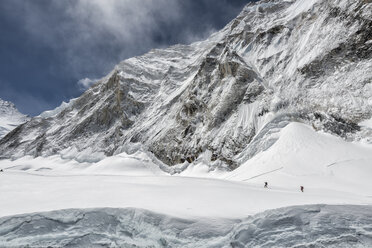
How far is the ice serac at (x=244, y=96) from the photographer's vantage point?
35344mm

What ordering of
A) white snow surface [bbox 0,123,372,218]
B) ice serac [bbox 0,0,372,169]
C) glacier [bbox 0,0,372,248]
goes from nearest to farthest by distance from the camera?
glacier [bbox 0,0,372,248]
white snow surface [bbox 0,123,372,218]
ice serac [bbox 0,0,372,169]

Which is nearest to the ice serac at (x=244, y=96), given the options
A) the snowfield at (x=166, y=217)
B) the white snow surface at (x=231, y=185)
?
the white snow surface at (x=231, y=185)

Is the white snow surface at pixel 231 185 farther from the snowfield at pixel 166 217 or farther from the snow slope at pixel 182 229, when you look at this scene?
the snow slope at pixel 182 229

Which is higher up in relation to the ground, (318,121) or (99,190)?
(318,121)

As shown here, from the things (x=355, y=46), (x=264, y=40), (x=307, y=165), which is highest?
(x=264, y=40)

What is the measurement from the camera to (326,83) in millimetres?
36906

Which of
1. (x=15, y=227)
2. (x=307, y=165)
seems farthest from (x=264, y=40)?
(x=15, y=227)

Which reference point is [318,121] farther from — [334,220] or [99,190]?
[99,190]

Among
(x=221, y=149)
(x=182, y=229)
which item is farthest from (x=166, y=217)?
(x=221, y=149)

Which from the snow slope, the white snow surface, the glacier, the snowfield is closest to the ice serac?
the glacier

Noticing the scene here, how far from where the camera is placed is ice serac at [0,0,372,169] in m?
35.3

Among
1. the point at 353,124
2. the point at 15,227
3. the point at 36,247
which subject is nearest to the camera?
the point at 36,247

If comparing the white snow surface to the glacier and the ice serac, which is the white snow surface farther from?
the ice serac

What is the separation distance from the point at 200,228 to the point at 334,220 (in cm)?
434
